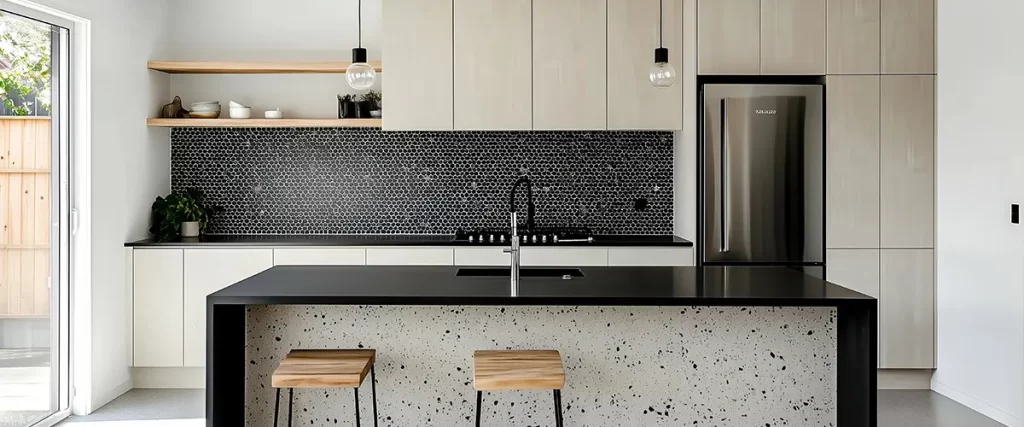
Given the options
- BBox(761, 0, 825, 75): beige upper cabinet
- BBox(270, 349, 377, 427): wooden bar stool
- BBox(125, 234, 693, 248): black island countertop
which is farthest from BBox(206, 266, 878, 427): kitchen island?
BBox(761, 0, 825, 75): beige upper cabinet

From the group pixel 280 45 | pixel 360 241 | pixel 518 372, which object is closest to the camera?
pixel 518 372

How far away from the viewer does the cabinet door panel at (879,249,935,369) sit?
179 inches

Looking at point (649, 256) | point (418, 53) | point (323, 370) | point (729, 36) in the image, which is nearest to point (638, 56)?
point (729, 36)

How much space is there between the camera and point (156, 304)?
4602 mm

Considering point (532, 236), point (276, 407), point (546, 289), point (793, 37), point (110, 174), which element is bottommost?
point (276, 407)

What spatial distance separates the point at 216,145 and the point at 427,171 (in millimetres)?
1422

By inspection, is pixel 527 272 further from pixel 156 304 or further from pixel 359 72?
pixel 156 304

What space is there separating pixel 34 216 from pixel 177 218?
1.04 meters

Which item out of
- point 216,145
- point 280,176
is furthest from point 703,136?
point 216,145

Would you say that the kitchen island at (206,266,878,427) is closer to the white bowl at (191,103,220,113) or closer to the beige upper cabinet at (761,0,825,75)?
the beige upper cabinet at (761,0,825,75)

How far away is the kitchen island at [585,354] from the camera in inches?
118

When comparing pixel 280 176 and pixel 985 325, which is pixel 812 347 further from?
pixel 280 176

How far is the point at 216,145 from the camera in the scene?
17.1 ft

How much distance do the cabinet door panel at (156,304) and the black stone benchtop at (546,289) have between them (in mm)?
1581
